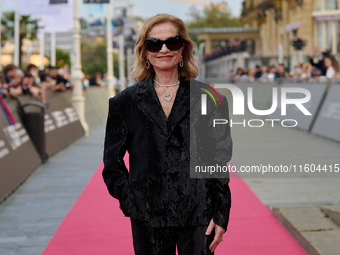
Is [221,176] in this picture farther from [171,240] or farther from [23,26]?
[23,26]

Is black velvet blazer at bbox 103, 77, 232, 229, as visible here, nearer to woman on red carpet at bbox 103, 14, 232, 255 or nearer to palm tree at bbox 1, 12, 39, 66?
woman on red carpet at bbox 103, 14, 232, 255

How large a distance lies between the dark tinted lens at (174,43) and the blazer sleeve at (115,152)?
1.28 feet

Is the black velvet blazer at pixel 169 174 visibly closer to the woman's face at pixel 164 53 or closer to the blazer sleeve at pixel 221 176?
the blazer sleeve at pixel 221 176

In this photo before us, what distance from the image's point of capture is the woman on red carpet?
298cm

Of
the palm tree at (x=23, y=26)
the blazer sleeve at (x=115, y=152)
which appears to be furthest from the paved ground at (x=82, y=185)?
the palm tree at (x=23, y=26)

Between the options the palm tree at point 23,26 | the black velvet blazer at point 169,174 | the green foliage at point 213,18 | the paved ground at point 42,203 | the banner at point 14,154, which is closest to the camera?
the black velvet blazer at point 169,174

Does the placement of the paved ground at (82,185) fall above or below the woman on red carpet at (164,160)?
below

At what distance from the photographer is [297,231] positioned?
228 inches

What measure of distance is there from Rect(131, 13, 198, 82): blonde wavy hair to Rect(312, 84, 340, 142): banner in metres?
10.7

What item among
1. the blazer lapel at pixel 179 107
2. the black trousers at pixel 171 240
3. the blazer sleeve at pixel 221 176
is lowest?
the black trousers at pixel 171 240

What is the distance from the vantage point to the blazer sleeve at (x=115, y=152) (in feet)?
10.2

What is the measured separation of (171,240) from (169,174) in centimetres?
34

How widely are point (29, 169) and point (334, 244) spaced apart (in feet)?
20.2

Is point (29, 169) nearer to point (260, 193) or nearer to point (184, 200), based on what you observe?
point (260, 193)
